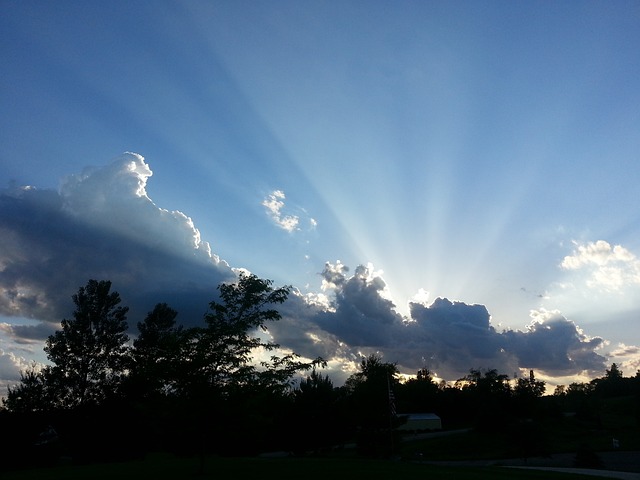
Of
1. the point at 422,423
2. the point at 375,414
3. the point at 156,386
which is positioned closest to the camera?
the point at 156,386

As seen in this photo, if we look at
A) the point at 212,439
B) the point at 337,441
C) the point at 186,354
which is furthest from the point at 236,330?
the point at 337,441

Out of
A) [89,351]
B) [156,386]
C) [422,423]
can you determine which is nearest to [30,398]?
[89,351]

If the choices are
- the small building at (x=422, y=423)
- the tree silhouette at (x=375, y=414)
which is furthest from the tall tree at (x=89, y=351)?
the small building at (x=422, y=423)

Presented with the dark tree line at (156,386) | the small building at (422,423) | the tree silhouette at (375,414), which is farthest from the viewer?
the small building at (422,423)

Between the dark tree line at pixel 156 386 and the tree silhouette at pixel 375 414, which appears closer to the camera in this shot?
the dark tree line at pixel 156 386

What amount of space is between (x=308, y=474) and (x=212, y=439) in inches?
171

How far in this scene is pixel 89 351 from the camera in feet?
147

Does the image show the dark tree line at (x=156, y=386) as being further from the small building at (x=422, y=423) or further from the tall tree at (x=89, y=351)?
the small building at (x=422, y=423)

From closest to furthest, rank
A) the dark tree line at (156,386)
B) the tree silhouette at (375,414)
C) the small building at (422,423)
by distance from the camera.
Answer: the dark tree line at (156,386)
the tree silhouette at (375,414)
the small building at (422,423)

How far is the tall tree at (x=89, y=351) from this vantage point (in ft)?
143

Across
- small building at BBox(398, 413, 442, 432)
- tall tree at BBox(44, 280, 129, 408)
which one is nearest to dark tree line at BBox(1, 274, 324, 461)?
tall tree at BBox(44, 280, 129, 408)

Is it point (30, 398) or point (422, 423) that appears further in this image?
point (422, 423)

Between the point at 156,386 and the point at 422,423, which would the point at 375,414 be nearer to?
the point at 156,386

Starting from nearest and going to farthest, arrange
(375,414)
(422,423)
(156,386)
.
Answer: (156,386) < (375,414) < (422,423)
